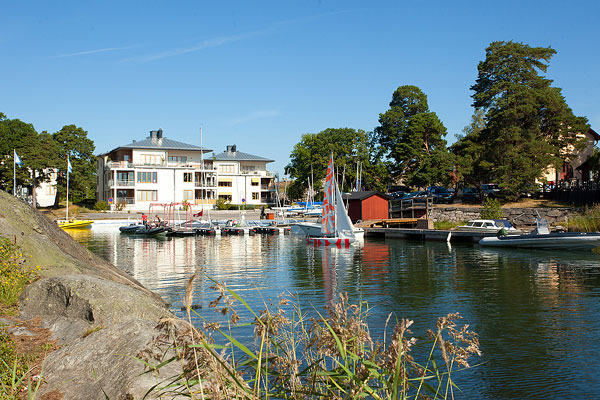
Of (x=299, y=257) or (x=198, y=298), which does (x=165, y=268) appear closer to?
(x=299, y=257)

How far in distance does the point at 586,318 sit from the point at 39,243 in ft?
49.4

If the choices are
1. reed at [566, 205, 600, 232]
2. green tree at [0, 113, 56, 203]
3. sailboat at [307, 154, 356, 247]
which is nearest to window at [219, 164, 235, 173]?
green tree at [0, 113, 56, 203]

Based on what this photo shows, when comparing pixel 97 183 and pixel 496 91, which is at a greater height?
pixel 496 91

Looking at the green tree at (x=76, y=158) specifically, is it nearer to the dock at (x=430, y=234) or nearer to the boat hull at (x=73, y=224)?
the boat hull at (x=73, y=224)

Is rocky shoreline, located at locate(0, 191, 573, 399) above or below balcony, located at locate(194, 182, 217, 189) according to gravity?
below

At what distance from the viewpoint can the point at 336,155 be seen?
81.9 m

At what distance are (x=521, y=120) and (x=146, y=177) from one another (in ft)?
187

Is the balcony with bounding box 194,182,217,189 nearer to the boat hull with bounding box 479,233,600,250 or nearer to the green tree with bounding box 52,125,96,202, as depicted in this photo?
the green tree with bounding box 52,125,96,202

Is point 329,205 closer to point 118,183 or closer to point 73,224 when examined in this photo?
point 73,224

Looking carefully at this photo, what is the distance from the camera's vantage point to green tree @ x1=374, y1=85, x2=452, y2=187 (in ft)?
207

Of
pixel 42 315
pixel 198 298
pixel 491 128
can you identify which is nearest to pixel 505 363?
pixel 42 315

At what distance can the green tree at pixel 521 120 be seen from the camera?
5341cm

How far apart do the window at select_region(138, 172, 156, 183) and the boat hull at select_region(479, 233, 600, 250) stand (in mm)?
61146

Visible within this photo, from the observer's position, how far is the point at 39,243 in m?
13.4
